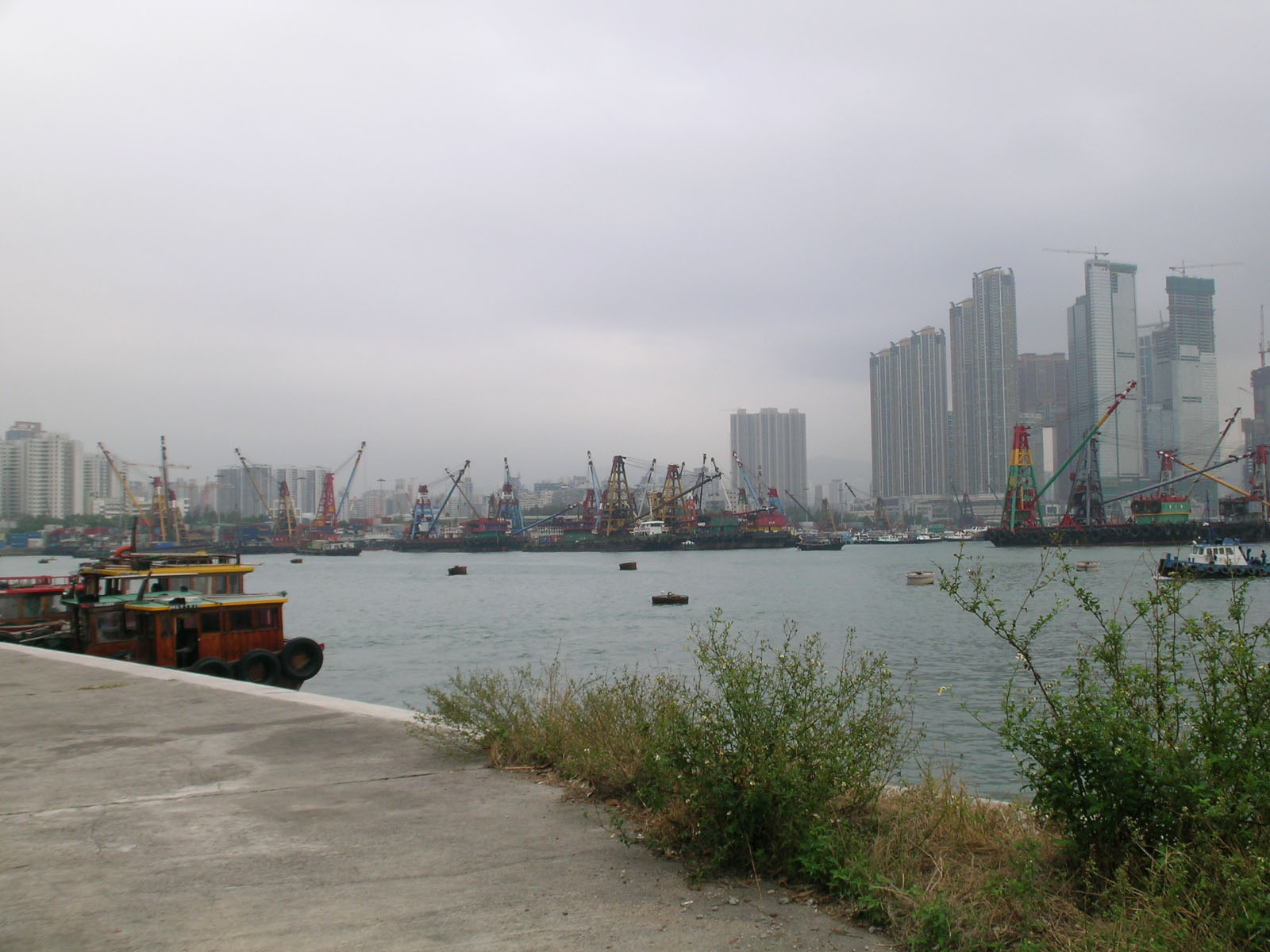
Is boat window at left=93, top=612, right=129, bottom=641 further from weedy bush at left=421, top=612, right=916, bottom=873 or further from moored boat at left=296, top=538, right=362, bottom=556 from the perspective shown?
moored boat at left=296, top=538, right=362, bottom=556

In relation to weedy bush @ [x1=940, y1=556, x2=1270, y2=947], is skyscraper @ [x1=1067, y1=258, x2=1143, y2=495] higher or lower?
higher

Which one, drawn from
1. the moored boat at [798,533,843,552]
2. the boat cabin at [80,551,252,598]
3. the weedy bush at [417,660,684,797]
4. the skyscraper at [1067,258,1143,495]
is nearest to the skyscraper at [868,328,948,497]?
the skyscraper at [1067,258,1143,495]

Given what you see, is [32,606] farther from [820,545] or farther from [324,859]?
[820,545]

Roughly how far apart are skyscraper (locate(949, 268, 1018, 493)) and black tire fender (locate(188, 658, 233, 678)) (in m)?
163

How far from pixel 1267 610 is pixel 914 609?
39.2 ft

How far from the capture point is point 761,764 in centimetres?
386

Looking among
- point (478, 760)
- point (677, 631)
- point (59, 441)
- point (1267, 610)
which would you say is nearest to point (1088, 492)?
point (1267, 610)

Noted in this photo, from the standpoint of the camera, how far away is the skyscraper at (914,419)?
186375 millimetres

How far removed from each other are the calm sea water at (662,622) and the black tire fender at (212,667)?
3154 mm

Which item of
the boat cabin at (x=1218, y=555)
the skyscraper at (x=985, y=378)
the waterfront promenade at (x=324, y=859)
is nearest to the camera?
the waterfront promenade at (x=324, y=859)

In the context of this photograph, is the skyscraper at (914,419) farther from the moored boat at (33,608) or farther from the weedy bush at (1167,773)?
the weedy bush at (1167,773)

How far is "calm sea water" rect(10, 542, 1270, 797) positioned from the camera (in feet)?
55.1

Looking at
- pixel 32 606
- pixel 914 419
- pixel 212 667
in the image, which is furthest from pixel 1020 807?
pixel 914 419

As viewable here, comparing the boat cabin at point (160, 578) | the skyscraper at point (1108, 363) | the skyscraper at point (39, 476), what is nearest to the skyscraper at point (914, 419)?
the skyscraper at point (1108, 363)
